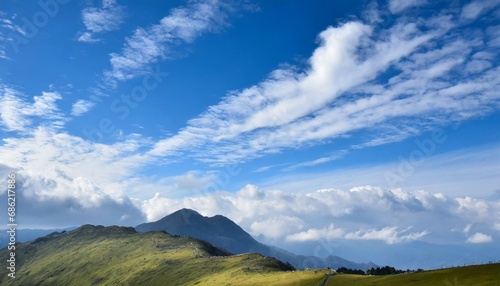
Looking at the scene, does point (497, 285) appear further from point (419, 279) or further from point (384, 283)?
point (384, 283)

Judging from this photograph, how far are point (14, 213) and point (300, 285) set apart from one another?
376ft

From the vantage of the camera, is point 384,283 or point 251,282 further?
point 251,282

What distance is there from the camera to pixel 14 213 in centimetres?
13600

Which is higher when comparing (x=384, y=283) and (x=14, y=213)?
(x=14, y=213)

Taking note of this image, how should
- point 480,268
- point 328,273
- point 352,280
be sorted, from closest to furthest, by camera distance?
point 480,268
point 352,280
point 328,273

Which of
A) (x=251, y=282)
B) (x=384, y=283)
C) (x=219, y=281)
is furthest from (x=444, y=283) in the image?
(x=219, y=281)

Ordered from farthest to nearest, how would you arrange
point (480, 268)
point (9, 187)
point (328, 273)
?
point (328, 273), point (9, 187), point (480, 268)

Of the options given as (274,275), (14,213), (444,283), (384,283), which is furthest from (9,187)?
(444,283)

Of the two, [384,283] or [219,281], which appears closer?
[384,283]

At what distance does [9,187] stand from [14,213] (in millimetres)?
13049

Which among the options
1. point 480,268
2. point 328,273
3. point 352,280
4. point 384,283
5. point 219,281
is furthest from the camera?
point 219,281

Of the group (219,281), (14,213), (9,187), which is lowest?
(219,281)

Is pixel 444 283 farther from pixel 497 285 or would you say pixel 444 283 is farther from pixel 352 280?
pixel 352 280

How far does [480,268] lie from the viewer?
263ft
